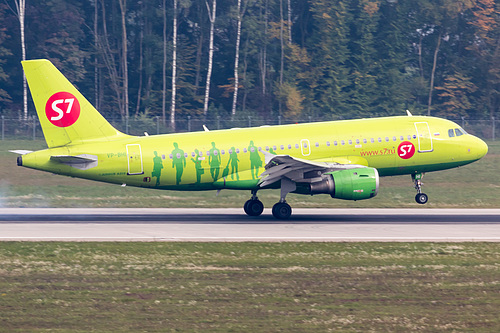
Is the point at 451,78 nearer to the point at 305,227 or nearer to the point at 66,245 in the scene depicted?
the point at 305,227

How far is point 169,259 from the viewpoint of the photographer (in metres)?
22.2

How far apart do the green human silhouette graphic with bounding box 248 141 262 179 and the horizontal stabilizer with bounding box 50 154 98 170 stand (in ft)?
22.3

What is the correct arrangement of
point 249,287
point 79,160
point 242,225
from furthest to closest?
point 79,160 < point 242,225 < point 249,287

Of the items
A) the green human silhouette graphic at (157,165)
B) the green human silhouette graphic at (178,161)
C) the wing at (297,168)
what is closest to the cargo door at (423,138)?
the wing at (297,168)

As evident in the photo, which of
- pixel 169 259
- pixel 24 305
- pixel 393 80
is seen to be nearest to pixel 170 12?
pixel 393 80

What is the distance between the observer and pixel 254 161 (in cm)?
3278

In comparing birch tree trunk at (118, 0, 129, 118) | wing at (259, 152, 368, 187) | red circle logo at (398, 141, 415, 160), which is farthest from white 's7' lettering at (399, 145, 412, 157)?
birch tree trunk at (118, 0, 129, 118)

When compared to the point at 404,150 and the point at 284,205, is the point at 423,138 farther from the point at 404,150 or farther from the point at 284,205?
the point at 284,205

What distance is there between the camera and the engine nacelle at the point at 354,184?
30812 millimetres

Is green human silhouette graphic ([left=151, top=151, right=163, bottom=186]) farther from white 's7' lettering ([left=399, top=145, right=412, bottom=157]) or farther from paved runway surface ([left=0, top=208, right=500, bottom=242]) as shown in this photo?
white 's7' lettering ([left=399, top=145, right=412, bottom=157])

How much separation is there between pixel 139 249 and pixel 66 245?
8.48ft

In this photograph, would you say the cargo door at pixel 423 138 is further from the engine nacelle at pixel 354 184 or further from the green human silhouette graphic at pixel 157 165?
the green human silhouette graphic at pixel 157 165

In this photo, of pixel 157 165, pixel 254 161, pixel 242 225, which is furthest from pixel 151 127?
pixel 242 225

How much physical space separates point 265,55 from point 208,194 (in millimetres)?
36840
